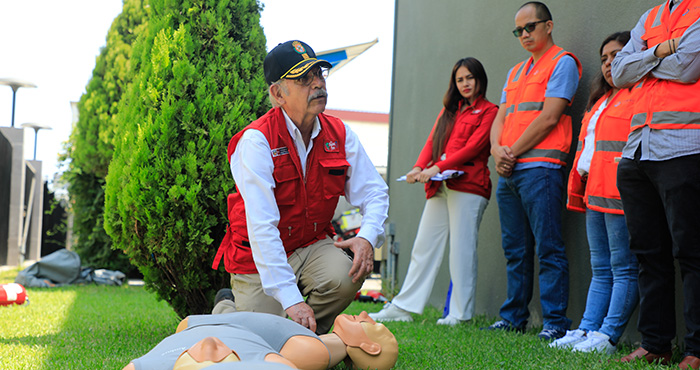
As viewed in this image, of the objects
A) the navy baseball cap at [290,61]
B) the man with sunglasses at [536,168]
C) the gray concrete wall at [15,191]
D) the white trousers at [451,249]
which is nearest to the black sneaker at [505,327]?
the man with sunglasses at [536,168]

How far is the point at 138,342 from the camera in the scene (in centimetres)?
364

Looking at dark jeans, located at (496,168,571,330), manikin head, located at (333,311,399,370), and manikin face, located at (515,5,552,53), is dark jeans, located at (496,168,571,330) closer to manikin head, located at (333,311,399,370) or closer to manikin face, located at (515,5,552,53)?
manikin face, located at (515,5,552,53)

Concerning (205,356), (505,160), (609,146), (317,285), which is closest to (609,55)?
(609,146)

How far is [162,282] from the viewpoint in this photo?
3912 mm

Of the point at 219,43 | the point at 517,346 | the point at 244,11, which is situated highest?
the point at 244,11

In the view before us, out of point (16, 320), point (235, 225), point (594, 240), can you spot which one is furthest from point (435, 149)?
point (16, 320)

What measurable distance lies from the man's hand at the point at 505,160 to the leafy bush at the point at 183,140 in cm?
162

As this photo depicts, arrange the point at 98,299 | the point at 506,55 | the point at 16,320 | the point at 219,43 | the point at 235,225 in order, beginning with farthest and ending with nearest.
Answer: the point at 98,299, the point at 506,55, the point at 16,320, the point at 219,43, the point at 235,225

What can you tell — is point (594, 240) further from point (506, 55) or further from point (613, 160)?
point (506, 55)

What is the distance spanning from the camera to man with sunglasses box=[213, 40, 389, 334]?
9.72 ft

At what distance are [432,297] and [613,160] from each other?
3.90 meters

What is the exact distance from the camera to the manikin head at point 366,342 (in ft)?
8.89

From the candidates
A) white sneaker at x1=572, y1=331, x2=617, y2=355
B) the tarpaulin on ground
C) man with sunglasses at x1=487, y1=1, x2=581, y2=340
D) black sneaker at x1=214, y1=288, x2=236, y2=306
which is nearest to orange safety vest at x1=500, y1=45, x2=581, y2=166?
man with sunglasses at x1=487, y1=1, x2=581, y2=340

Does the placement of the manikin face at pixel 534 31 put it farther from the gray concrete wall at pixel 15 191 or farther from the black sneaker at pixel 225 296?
the gray concrete wall at pixel 15 191
